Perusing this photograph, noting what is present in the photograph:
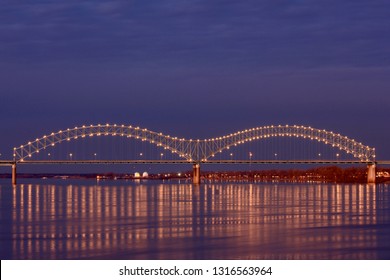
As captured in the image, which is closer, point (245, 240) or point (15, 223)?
point (245, 240)

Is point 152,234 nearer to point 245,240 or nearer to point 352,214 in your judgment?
point 245,240

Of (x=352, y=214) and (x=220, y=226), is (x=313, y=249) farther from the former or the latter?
(x=352, y=214)

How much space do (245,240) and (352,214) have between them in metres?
16.6

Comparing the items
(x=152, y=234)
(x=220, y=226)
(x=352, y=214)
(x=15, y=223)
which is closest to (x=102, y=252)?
(x=152, y=234)

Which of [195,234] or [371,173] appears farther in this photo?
[371,173]

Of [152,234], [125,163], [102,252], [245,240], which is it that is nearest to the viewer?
[102,252]

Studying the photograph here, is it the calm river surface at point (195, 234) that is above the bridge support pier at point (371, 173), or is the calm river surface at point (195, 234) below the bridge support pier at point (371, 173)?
above

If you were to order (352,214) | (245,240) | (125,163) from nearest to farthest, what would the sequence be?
1. (245,240)
2. (352,214)
3. (125,163)

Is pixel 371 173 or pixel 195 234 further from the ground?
pixel 195 234

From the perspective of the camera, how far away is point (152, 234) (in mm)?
30453

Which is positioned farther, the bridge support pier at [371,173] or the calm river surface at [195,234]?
the bridge support pier at [371,173]

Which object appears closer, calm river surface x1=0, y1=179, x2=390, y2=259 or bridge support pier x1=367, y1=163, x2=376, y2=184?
calm river surface x1=0, y1=179, x2=390, y2=259

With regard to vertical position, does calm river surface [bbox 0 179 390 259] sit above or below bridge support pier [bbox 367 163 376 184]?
above
